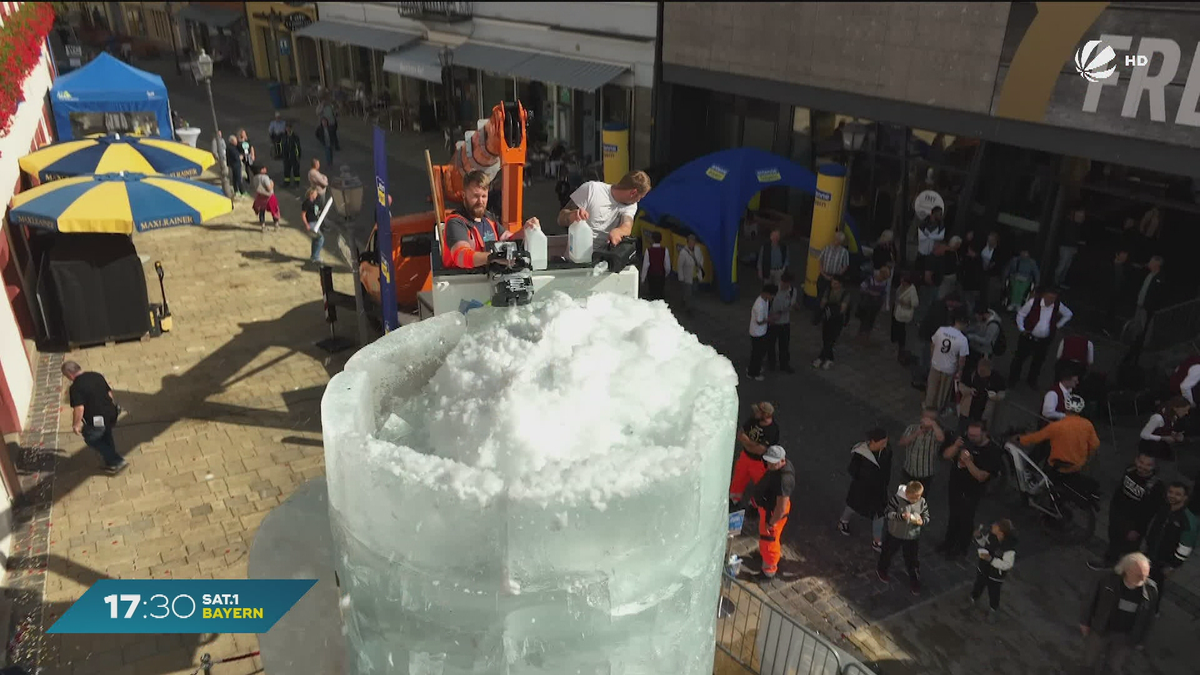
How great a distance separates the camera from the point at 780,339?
37.6ft

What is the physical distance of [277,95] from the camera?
3083 cm

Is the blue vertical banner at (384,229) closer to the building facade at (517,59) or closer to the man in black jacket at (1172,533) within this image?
the man in black jacket at (1172,533)

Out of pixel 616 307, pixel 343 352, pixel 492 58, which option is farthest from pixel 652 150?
pixel 616 307

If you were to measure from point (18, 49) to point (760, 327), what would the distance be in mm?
12549

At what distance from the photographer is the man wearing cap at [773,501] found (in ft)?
24.5

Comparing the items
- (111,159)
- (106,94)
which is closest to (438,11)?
(106,94)

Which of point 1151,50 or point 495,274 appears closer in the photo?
point 495,274

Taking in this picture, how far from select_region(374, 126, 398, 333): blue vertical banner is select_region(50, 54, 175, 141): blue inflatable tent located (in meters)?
14.3

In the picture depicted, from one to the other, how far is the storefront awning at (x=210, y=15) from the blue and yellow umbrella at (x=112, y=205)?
95.8 feet

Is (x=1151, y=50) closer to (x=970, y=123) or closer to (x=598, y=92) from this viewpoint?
(x=970, y=123)

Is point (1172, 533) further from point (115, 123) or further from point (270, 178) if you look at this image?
point (115, 123)

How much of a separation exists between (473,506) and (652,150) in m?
16.3

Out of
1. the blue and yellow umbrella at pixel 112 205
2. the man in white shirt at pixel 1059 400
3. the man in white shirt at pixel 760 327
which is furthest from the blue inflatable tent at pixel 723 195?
the blue and yellow umbrella at pixel 112 205

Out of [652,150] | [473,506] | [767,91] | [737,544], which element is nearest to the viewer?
[473,506]
